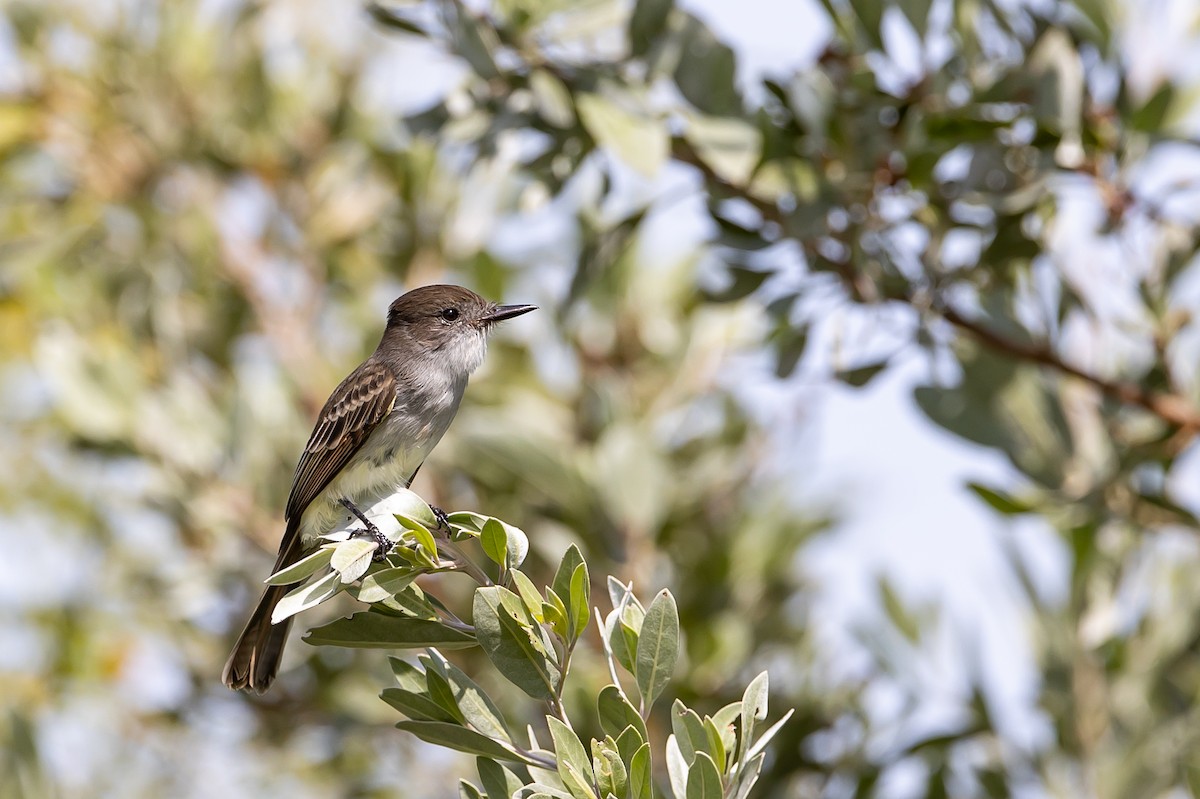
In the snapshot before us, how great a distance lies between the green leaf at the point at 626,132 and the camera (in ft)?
10.7

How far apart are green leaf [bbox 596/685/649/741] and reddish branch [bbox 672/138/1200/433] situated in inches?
74.0

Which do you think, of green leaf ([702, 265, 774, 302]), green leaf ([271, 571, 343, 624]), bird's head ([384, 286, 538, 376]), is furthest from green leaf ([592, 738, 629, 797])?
bird's head ([384, 286, 538, 376])

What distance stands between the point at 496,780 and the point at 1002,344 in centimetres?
215

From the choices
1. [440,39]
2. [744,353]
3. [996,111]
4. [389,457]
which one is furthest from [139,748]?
[996,111]

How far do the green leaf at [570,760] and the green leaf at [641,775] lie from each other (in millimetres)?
60

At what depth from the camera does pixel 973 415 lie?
12.1ft

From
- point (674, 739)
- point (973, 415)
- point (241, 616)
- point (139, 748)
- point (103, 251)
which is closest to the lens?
point (674, 739)

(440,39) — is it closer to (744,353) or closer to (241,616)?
(744,353)

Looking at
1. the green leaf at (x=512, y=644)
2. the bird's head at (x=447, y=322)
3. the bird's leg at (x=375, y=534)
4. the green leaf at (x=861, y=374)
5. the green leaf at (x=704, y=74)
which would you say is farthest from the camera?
the bird's head at (x=447, y=322)

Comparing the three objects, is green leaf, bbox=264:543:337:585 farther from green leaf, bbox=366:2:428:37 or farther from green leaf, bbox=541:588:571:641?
green leaf, bbox=366:2:428:37

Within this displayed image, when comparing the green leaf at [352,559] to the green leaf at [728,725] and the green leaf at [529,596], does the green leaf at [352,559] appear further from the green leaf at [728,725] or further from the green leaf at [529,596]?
the green leaf at [728,725]

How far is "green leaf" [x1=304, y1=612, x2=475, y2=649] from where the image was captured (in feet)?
7.07

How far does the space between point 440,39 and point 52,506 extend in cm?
352

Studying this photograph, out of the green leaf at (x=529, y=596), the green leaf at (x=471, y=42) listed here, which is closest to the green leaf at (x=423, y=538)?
the green leaf at (x=529, y=596)
